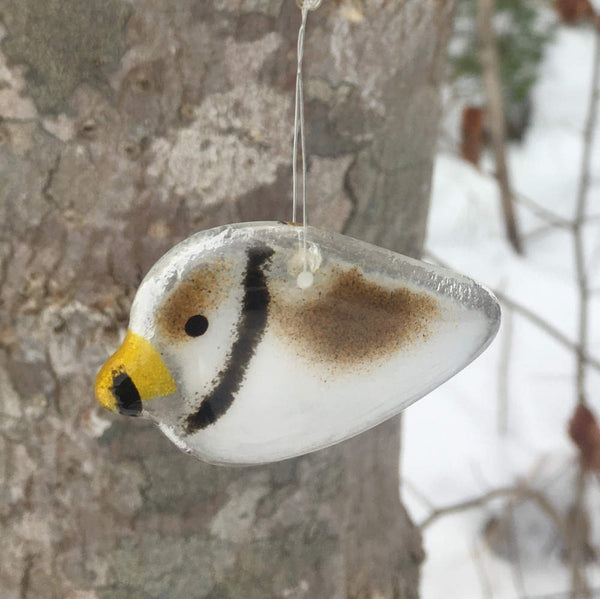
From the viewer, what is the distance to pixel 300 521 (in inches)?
24.6

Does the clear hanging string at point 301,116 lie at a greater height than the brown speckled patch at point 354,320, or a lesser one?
greater

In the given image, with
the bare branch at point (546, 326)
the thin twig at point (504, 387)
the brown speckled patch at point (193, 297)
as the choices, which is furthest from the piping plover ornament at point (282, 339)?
the thin twig at point (504, 387)

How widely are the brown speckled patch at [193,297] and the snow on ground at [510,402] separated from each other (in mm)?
931

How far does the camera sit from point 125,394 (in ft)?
1.44

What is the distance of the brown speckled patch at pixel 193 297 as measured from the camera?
43 cm

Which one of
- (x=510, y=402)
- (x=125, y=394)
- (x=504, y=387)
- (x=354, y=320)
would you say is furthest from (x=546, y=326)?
(x=125, y=394)

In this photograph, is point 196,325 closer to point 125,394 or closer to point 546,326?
point 125,394

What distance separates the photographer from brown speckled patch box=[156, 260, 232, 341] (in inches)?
17.1

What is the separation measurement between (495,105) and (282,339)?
2096mm

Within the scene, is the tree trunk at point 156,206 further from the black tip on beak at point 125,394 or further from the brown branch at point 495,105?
the brown branch at point 495,105

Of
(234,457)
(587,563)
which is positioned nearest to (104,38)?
(234,457)

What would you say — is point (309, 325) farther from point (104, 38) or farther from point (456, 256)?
point (456, 256)

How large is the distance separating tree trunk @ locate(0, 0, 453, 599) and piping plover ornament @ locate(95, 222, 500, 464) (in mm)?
99

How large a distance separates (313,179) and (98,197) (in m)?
0.17
